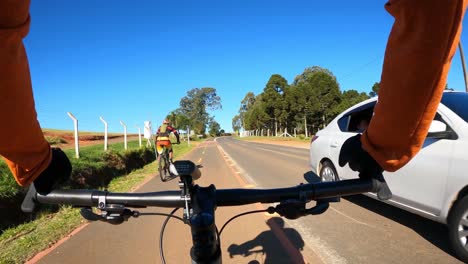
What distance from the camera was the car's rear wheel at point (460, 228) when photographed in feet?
11.1

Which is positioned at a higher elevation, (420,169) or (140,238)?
(420,169)

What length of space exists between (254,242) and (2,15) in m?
4.50

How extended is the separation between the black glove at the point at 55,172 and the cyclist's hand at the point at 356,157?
91cm

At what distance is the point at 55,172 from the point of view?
3.44 feet

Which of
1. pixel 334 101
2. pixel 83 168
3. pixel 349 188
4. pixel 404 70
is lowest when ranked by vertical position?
pixel 83 168

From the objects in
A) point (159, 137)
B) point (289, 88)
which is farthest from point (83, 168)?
point (289, 88)

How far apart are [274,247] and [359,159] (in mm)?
3489

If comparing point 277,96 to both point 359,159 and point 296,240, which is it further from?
point 359,159

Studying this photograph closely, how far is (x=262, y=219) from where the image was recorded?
5.64 m

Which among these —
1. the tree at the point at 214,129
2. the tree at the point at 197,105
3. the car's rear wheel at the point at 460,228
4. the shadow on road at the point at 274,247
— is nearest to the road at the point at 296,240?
the shadow on road at the point at 274,247

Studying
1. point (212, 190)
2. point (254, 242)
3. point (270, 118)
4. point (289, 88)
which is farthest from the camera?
point (270, 118)

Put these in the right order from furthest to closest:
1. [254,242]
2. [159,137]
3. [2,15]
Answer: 1. [159,137]
2. [254,242]
3. [2,15]

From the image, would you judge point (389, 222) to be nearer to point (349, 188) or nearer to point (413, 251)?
point (413, 251)

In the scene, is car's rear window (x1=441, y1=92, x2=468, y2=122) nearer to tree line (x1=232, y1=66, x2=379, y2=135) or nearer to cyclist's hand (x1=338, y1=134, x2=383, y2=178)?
cyclist's hand (x1=338, y1=134, x2=383, y2=178)
